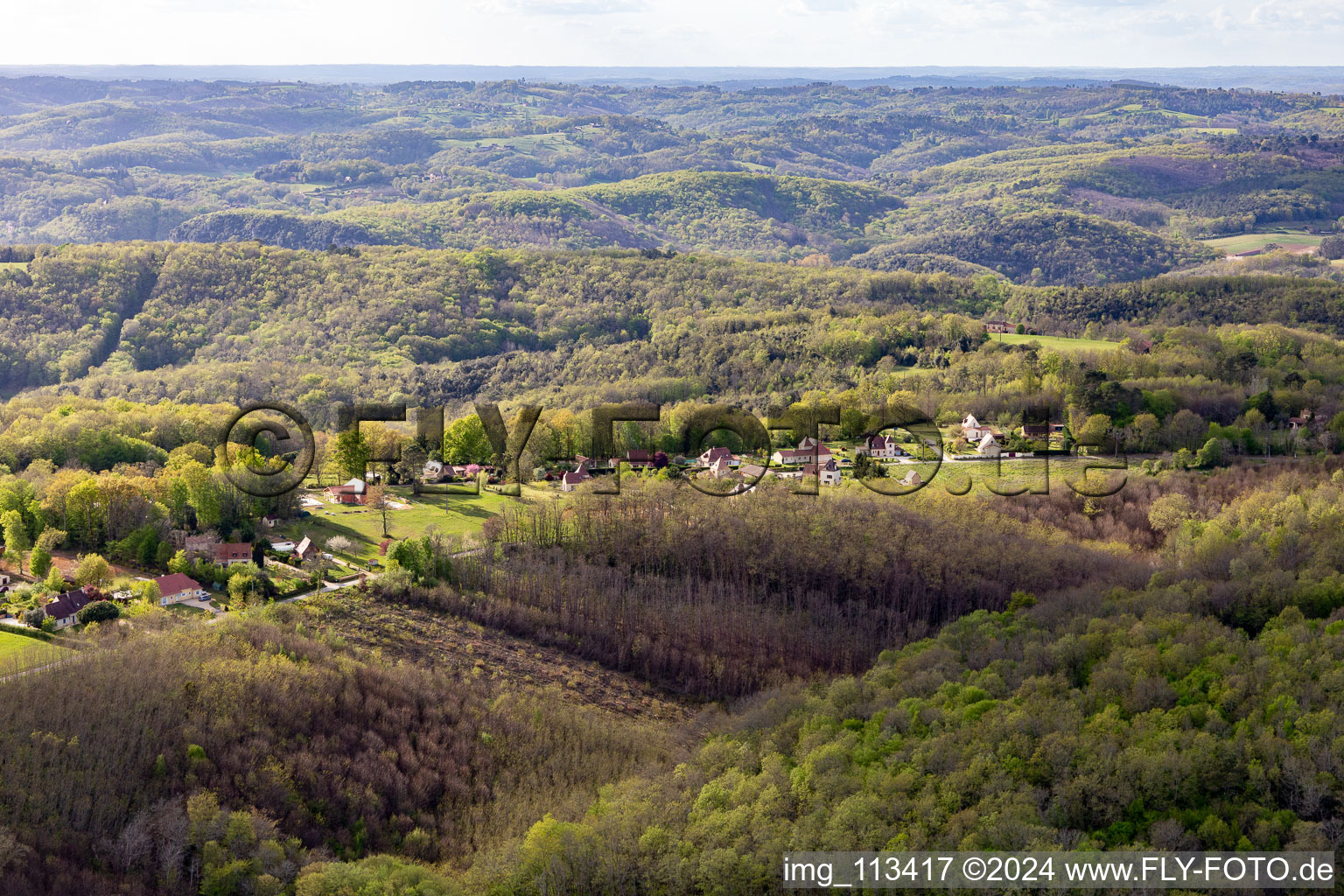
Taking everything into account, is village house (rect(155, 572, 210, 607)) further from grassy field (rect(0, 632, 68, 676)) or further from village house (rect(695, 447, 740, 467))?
village house (rect(695, 447, 740, 467))

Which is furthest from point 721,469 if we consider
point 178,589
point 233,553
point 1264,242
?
point 1264,242

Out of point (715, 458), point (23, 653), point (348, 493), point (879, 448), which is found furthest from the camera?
A: point (879, 448)

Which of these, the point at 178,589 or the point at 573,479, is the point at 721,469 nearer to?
the point at 573,479

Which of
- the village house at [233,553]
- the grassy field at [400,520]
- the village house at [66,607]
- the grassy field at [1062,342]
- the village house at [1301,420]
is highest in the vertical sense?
the grassy field at [1062,342]

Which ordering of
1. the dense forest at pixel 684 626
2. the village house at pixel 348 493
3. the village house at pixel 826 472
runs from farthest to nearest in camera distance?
the village house at pixel 826 472 < the village house at pixel 348 493 < the dense forest at pixel 684 626

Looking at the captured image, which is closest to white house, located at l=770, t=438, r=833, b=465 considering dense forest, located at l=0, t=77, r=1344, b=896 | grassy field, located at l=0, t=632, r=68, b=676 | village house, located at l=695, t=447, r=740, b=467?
dense forest, located at l=0, t=77, r=1344, b=896

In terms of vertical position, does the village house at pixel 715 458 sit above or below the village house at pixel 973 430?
below

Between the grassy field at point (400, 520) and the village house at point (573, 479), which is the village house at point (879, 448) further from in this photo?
the grassy field at point (400, 520)

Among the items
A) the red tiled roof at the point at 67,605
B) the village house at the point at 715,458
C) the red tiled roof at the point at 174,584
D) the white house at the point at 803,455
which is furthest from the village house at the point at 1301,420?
the red tiled roof at the point at 67,605
